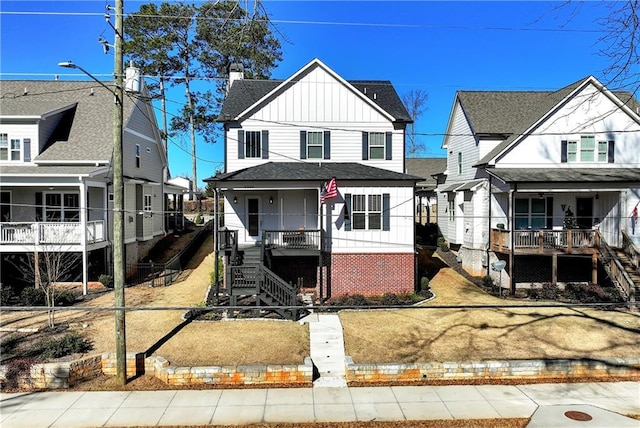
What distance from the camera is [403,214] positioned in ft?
60.0

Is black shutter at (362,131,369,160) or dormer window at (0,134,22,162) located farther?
black shutter at (362,131,369,160)

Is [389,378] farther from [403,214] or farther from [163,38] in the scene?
[163,38]

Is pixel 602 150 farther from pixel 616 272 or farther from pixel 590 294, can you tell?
pixel 590 294

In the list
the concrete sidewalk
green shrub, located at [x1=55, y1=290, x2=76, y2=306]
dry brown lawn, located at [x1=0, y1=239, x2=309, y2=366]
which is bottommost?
the concrete sidewalk

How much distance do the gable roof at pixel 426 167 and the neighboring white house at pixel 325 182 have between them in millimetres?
20162

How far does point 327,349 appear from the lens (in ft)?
41.2

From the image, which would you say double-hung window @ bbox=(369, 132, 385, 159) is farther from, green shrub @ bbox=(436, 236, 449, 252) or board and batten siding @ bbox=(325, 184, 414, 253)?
green shrub @ bbox=(436, 236, 449, 252)

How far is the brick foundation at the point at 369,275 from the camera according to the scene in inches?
713

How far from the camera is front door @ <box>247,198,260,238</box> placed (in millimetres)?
19345

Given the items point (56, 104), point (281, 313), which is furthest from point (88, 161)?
point (281, 313)

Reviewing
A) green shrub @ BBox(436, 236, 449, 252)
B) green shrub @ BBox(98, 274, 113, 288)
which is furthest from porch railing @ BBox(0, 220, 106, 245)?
green shrub @ BBox(436, 236, 449, 252)

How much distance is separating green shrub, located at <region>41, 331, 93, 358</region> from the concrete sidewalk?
1.35 m

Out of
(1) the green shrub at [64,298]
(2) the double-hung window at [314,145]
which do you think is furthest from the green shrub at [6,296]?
(2) the double-hung window at [314,145]

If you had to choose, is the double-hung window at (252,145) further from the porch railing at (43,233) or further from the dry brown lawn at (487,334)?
the dry brown lawn at (487,334)
